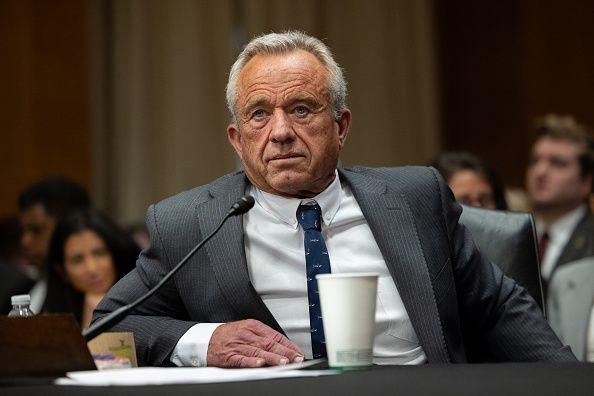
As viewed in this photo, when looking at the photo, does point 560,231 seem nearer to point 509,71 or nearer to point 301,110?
point 509,71

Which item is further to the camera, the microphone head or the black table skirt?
the microphone head

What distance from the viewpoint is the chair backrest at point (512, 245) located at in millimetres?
2738

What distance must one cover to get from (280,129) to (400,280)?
0.41 meters

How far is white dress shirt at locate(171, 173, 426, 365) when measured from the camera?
7.57 ft

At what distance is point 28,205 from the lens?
17.5ft

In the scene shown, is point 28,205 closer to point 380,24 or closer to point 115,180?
point 115,180

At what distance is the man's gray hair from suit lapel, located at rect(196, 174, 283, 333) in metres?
0.20

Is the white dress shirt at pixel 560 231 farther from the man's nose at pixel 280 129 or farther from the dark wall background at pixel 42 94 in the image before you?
the dark wall background at pixel 42 94

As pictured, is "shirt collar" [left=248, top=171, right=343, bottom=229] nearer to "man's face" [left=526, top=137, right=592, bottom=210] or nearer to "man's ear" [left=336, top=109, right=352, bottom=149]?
"man's ear" [left=336, top=109, right=352, bottom=149]

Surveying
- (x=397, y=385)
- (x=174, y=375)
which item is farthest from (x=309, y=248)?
(x=397, y=385)

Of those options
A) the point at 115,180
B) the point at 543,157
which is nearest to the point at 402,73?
the point at 115,180

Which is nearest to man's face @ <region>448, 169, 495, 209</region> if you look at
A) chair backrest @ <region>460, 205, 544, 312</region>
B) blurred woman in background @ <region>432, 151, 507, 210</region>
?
blurred woman in background @ <region>432, 151, 507, 210</region>

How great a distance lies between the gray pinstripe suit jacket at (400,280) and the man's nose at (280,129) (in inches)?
6.8

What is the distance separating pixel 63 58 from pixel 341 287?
593cm
